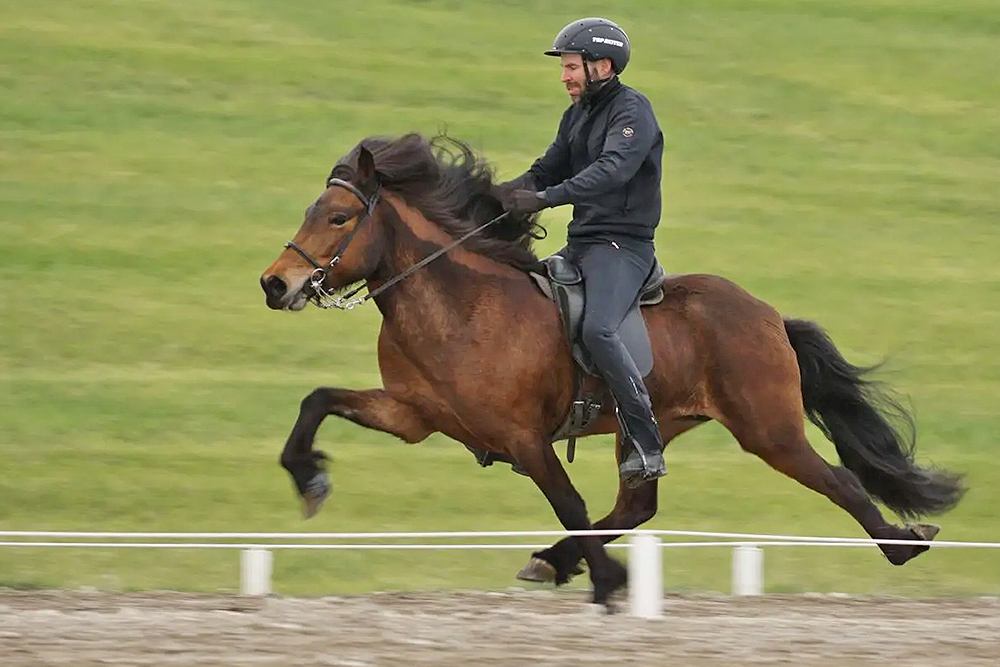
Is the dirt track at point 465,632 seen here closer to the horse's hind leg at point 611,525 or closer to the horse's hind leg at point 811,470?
the horse's hind leg at point 611,525

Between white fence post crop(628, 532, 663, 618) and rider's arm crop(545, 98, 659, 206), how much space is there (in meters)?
1.41

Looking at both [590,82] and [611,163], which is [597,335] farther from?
[590,82]

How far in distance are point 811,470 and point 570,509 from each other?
123 centimetres

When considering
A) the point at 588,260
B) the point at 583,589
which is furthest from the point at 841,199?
the point at 588,260

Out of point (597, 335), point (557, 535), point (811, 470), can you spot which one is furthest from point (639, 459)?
point (811, 470)

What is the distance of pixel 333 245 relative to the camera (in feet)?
22.7

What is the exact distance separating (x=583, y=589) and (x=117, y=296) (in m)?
6.41

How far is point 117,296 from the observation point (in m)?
14.1

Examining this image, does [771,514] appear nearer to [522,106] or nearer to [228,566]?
[228,566]

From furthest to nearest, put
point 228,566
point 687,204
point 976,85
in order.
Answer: point 976,85, point 687,204, point 228,566

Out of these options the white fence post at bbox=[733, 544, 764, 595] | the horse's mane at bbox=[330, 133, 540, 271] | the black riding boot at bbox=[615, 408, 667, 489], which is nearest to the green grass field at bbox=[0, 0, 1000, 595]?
the white fence post at bbox=[733, 544, 764, 595]

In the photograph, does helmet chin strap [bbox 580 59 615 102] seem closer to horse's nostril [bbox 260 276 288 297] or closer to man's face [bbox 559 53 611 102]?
man's face [bbox 559 53 611 102]

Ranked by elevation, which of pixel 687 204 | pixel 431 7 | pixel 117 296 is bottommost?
pixel 117 296

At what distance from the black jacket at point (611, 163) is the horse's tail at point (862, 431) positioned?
1216 millimetres
